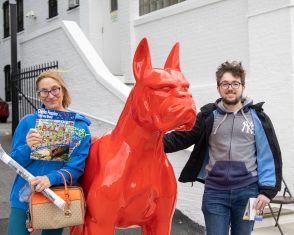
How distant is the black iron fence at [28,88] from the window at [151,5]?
2.63 metres

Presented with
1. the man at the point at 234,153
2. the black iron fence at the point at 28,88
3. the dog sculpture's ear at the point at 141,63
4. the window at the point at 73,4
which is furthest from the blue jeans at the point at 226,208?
the window at the point at 73,4

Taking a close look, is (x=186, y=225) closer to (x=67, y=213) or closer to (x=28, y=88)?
(x=67, y=213)

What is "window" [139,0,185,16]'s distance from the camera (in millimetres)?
9969

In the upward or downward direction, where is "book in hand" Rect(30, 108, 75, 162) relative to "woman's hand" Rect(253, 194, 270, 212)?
upward

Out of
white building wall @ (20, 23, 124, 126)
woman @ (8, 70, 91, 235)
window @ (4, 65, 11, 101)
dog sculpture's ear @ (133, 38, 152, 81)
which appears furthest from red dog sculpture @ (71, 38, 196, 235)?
window @ (4, 65, 11, 101)

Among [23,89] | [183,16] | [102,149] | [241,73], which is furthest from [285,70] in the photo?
[23,89]

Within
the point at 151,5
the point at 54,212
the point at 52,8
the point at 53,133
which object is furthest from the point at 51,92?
the point at 52,8

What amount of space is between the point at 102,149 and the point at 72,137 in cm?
20

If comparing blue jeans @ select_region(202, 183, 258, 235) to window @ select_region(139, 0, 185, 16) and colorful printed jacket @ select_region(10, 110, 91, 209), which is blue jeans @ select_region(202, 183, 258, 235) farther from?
window @ select_region(139, 0, 185, 16)

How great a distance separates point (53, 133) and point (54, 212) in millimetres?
449

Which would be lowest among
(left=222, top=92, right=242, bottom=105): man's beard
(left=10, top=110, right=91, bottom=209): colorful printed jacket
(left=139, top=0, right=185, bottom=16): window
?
(left=10, top=110, right=91, bottom=209): colorful printed jacket

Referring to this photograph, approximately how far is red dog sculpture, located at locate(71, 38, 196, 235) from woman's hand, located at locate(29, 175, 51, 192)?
247 mm

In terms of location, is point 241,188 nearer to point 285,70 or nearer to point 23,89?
point 285,70

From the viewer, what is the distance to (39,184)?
8.12 ft
